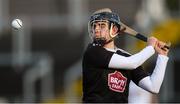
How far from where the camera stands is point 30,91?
19141 millimetres

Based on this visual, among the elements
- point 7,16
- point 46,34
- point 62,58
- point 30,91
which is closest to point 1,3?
point 7,16

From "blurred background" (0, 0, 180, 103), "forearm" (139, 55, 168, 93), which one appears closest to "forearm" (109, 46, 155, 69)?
"forearm" (139, 55, 168, 93)

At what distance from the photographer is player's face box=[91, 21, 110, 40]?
7926 millimetres

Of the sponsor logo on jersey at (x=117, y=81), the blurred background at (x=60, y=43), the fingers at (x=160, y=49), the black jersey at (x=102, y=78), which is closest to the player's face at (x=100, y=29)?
the black jersey at (x=102, y=78)

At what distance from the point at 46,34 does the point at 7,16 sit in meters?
1.76

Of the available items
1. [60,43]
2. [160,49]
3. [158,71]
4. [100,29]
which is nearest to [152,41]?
[160,49]

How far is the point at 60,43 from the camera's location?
21.9 m

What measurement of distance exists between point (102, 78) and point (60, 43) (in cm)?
1401

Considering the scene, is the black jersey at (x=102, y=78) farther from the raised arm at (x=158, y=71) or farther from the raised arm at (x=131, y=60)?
the raised arm at (x=158, y=71)

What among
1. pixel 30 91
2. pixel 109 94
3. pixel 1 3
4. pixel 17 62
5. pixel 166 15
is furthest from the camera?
pixel 1 3

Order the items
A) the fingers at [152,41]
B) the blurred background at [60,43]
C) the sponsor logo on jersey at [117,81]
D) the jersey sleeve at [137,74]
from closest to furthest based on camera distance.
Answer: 1. the sponsor logo on jersey at [117,81]
2. the fingers at [152,41]
3. the jersey sleeve at [137,74]
4. the blurred background at [60,43]

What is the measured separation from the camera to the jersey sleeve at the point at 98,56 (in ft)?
26.2

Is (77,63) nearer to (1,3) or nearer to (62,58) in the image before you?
(62,58)

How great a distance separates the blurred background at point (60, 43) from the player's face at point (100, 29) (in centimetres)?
920
